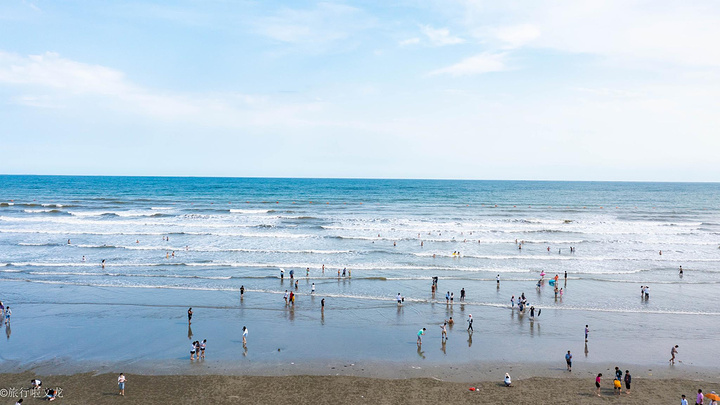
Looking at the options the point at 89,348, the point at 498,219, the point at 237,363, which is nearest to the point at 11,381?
the point at 89,348

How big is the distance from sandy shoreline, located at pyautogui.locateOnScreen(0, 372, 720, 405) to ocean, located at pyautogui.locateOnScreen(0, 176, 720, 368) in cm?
192

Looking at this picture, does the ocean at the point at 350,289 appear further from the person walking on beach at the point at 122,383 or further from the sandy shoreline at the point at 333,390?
the person walking on beach at the point at 122,383

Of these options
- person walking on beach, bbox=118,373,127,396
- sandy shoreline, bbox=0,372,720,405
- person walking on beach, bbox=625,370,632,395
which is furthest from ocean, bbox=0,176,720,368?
person walking on beach, bbox=625,370,632,395

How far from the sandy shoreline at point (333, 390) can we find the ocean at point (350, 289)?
6.29 ft

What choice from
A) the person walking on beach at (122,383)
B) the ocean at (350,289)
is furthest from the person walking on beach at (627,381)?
the person walking on beach at (122,383)

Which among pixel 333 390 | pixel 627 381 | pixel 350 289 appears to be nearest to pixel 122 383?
pixel 333 390

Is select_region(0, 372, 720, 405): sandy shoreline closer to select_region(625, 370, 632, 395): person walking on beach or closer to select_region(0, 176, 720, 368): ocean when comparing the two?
select_region(625, 370, 632, 395): person walking on beach

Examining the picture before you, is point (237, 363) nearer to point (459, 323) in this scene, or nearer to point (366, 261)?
point (459, 323)

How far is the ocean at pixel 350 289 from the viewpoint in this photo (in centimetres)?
2178

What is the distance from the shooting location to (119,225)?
5934 cm

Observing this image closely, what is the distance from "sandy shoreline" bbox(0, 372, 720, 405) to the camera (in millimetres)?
16906

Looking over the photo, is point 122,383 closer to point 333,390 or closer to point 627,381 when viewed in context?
point 333,390

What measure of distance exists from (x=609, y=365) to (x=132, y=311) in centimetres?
2594

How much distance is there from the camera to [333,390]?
693 inches
